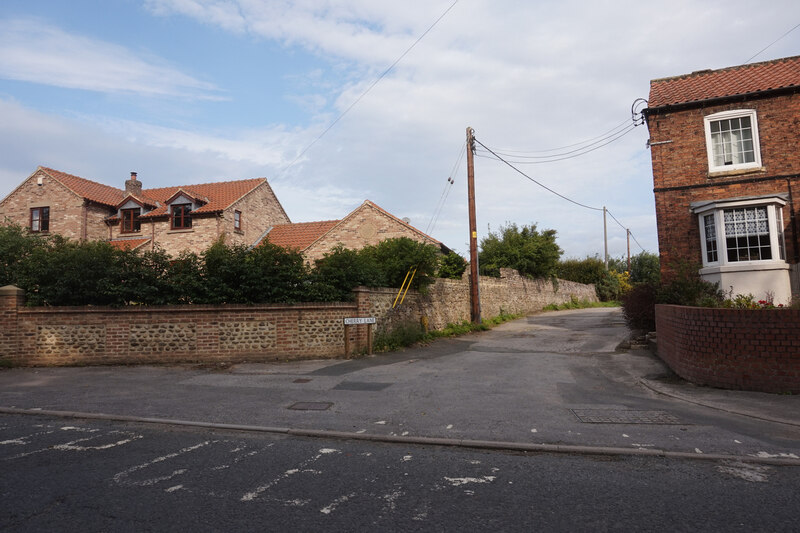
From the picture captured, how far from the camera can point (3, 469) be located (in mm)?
4617

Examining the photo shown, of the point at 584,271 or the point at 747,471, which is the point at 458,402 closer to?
the point at 747,471

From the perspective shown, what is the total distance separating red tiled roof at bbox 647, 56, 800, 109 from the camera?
47.6ft

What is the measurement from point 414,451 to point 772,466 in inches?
147

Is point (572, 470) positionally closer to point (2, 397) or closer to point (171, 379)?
point (171, 379)

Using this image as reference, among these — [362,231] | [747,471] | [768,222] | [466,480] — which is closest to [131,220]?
[362,231]

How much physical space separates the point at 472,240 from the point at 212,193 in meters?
20.0

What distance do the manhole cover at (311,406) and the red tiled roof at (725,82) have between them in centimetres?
1455

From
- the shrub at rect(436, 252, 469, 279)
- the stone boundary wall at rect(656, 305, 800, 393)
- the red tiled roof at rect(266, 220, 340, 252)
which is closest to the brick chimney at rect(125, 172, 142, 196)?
the red tiled roof at rect(266, 220, 340, 252)

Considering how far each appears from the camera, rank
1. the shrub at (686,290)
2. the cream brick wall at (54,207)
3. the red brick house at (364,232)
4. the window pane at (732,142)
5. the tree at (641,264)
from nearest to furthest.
→ the shrub at (686,290)
the window pane at (732,142)
the red brick house at (364,232)
the cream brick wall at (54,207)
the tree at (641,264)

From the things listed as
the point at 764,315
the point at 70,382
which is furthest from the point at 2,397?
the point at 764,315

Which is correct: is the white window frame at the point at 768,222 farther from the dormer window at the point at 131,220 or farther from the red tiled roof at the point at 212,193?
the dormer window at the point at 131,220

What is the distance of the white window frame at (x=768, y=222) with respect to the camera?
13391mm

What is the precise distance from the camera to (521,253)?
96.8 ft

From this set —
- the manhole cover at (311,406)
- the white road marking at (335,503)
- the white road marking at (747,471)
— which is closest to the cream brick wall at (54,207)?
the manhole cover at (311,406)
